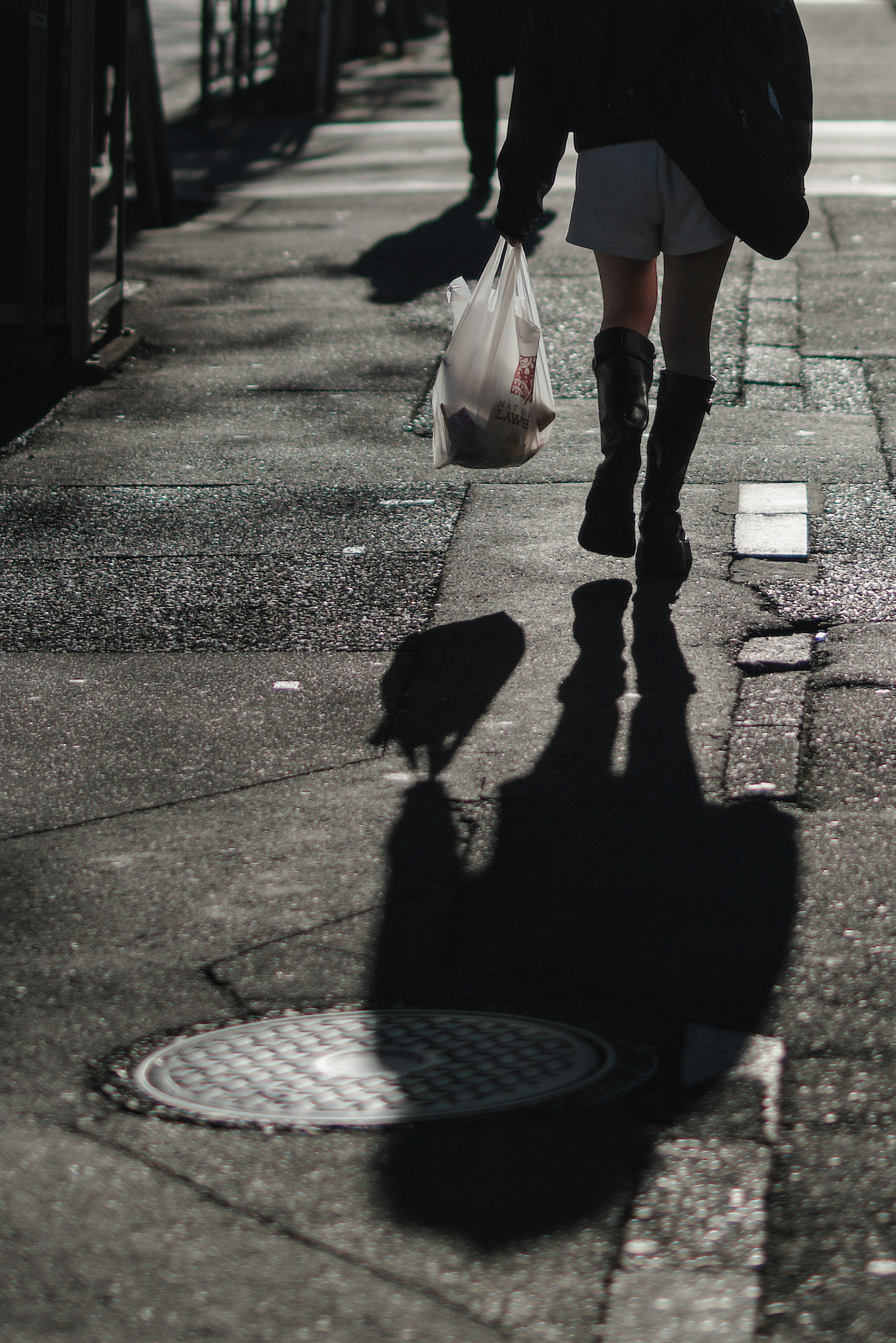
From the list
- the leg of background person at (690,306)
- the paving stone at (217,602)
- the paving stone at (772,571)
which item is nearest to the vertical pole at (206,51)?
the paving stone at (217,602)

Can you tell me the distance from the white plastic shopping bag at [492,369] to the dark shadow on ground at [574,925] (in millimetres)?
1029

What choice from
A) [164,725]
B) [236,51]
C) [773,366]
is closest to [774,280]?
[773,366]

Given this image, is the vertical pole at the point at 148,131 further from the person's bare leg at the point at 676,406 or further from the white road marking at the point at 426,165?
the person's bare leg at the point at 676,406

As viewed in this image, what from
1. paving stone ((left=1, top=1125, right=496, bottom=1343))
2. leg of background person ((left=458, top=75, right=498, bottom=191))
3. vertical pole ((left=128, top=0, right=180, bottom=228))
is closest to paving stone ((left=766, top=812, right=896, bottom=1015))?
paving stone ((left=1, top=1125, right=496, bottom=1343))

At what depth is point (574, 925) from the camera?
9.23 ft

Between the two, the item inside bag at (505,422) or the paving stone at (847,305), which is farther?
the paving stone at (847,305)

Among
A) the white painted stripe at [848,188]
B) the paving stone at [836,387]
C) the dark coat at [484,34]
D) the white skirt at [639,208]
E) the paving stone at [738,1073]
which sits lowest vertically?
the paving stone at [738,1073]

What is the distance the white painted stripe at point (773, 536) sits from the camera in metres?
4.60

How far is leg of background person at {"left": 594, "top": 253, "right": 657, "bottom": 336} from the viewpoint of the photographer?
14.2ft

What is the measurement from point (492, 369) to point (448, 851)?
5.78ft

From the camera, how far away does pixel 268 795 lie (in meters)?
3.32

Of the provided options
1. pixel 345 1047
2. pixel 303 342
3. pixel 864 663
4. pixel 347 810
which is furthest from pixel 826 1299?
pixel 303 342

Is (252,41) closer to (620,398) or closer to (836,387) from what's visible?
(836,387)

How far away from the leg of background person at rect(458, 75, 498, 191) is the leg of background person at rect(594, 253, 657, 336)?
6.69 metres
